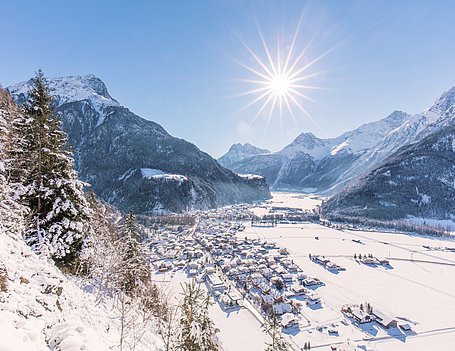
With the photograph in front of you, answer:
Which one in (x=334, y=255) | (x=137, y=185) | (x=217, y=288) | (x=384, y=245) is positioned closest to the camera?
(x=217, y=288)

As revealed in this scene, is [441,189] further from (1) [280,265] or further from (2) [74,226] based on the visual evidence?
(2) [74,226]

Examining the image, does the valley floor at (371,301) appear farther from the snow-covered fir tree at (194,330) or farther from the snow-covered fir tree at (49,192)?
the snow-covered fir tree at (194,330)

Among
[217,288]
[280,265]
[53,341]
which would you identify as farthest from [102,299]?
[280,265]

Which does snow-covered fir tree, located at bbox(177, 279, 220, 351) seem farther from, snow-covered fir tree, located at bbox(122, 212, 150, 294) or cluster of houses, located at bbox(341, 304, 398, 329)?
cluster of houses, located at bbox(341, 304, 398, 329)

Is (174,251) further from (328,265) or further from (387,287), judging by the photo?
(387,287)

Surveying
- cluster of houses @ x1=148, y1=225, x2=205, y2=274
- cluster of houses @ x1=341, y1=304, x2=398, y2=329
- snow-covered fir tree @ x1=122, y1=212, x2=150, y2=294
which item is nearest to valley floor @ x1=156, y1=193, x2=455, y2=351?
cluster of houses @ x1=341, y1=304, x2=398, y2=329
